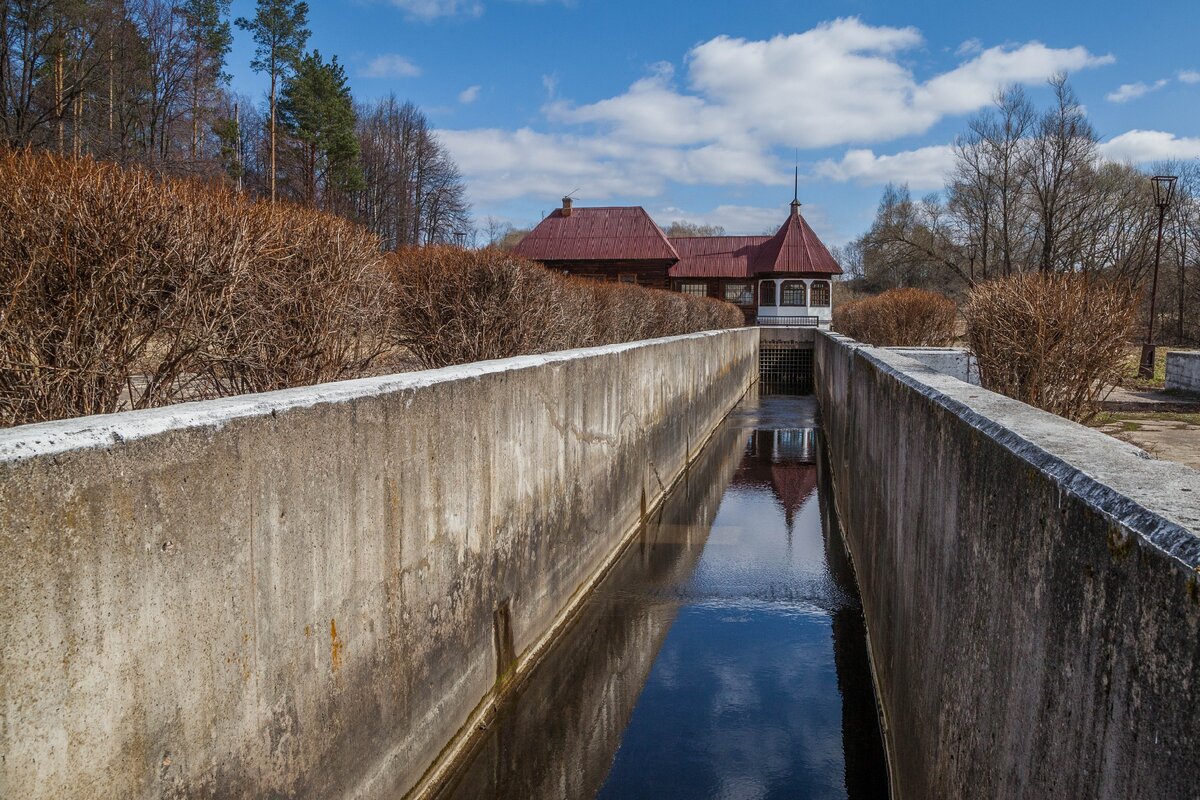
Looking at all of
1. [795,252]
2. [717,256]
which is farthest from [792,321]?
[717,256]

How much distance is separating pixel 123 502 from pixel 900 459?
4.14 meters

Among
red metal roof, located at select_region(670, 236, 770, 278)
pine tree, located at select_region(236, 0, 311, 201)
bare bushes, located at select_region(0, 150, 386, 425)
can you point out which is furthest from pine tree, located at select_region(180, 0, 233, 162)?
bare bushes, located at select_region(0, 150, 386, 425)

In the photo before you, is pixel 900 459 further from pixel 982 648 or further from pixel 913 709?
pixel 982 648

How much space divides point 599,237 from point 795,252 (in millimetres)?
10958

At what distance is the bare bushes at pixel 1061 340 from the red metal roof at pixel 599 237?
134 ft

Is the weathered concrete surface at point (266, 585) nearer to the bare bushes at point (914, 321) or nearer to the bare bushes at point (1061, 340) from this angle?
the bare bushes at point (1061, 340)

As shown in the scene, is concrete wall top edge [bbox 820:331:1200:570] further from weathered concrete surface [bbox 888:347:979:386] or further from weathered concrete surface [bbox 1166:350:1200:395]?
weathered concrete surface [bbox 1166:350:1200:395]

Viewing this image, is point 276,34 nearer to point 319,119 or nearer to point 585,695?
point 319,119

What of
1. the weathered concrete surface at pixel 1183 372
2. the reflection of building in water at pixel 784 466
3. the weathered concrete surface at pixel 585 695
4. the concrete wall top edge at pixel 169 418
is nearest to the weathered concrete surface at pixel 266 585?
the concrete wall top edge at pixel 169 418

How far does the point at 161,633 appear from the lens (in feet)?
8.50

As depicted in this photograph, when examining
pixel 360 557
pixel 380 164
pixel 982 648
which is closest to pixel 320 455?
pixel 360 557

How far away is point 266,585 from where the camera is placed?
3.11 meters

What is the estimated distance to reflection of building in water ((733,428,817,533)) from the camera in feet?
42.6

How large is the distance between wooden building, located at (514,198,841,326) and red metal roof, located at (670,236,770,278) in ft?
0.19
